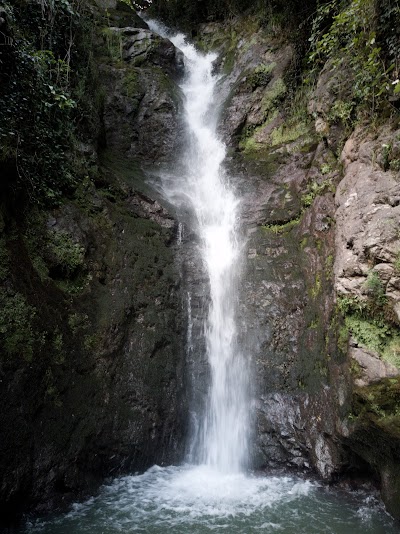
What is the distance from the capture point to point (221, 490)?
5.65 metres

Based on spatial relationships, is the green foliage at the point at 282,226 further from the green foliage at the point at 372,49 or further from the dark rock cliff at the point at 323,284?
the green foliage at the point at 372,49

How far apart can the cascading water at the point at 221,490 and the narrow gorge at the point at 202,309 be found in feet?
0.11

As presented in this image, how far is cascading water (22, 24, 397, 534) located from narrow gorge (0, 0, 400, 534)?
0.03 m

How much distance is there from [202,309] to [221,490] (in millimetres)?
3395

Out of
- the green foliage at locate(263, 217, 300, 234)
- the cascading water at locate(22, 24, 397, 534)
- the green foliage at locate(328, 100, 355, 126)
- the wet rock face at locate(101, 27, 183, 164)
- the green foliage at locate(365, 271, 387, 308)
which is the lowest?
the cascading water at locate(22, 24, 397, 534)

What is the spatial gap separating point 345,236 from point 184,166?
6.18 meters

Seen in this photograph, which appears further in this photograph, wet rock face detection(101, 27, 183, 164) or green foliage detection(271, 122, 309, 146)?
wet rock face detection(101, 27, 183, 164)

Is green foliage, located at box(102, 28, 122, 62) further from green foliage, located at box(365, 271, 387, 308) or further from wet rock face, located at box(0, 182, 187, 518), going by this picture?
green foliage, located at box(365, 271, 387, 308)

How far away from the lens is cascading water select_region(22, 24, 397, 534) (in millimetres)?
4801

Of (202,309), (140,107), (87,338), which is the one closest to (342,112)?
(202,309)

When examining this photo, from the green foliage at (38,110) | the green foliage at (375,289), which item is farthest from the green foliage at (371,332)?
the green foliage at (38,110)

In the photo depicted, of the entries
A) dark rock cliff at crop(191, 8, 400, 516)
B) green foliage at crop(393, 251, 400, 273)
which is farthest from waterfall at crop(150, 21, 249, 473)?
green foliage at crop(393, 251, 400, 273)

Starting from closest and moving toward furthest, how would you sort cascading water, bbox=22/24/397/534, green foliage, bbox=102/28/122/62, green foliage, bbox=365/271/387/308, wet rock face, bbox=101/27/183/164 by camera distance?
cascading water, bbox=22/24/397/534, green foliage, bbox=365/271/387/308, wet rock face, bbox=101/27/183/164, green foliage, bbox=102/28/122/62

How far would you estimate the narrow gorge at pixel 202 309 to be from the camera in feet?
16.6
